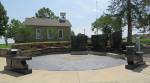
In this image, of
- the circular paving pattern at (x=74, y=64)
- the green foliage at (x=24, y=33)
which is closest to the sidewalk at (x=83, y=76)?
the circular paving pattern at (x=74, y=64)

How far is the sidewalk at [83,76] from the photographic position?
30.5 feet

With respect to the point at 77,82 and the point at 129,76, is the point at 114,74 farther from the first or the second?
the point at 77,82

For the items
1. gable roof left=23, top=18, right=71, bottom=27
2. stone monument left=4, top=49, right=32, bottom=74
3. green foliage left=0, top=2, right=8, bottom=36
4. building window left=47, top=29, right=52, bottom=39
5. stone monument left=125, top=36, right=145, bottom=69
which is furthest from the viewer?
green foliage left=0, top=2, right=8, bottom=36

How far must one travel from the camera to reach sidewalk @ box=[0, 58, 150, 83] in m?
9.30

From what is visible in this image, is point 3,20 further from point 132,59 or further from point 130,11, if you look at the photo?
point 132,59

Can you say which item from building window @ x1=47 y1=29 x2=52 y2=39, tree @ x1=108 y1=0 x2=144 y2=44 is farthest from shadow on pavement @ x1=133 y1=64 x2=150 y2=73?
building window @ x1=47 y1=29 x2=52 y2=39

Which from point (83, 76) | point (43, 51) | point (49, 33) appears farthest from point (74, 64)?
point (49, 33)

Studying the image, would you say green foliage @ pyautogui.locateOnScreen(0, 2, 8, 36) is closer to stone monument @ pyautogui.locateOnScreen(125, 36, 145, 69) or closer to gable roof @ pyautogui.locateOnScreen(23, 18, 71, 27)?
gable roof @ pyautogui.locateOnScreen(23, 18, 71, 27)

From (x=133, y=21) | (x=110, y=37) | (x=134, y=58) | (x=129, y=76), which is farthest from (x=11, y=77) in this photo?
(x=133, y=21)

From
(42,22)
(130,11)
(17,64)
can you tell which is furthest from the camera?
(42,22)

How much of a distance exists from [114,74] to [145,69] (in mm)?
1728

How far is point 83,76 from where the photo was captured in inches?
394

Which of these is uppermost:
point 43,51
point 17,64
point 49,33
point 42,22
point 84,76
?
point 42,22

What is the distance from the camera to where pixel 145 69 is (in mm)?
11109
